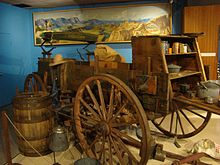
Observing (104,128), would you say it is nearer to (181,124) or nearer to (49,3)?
(181,124)

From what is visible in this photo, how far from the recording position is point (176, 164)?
1.83 meters

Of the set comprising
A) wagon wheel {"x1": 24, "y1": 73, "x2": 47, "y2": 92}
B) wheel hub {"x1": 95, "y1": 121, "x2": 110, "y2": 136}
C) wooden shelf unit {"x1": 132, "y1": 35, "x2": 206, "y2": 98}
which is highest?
wooden shelf unit {"x1": 132, "y1": 35, "x2": 206, "y2": 98}

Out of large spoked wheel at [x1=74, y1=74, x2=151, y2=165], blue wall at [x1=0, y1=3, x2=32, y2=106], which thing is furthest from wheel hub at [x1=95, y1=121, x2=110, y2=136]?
blue wall at [x1=0, y1=3, x2=32, y2=106]

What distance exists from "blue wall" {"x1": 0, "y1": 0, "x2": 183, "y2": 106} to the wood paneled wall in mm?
453

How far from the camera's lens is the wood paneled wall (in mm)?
5035

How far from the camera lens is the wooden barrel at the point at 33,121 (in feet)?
10.2

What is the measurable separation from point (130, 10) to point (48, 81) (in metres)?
2.71

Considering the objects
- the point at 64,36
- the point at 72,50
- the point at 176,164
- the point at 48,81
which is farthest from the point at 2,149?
the point at 72,50

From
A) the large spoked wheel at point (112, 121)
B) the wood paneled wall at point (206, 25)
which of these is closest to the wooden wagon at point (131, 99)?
the large spoked wheel at point (112, 121)

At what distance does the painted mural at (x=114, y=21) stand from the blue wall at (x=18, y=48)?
0.19 m

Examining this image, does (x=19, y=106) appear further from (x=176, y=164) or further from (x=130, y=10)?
(x=130, y=10)

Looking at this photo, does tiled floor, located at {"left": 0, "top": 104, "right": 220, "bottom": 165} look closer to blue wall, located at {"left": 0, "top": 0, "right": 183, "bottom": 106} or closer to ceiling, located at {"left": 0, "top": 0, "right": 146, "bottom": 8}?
blue wall, located at {"left": 0, "top": 0, "right": 183, "bottom": 106}

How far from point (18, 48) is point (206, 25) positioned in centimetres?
432

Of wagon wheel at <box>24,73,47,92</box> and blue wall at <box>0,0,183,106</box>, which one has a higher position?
blue wall at <box>0,0,183,106</box>
